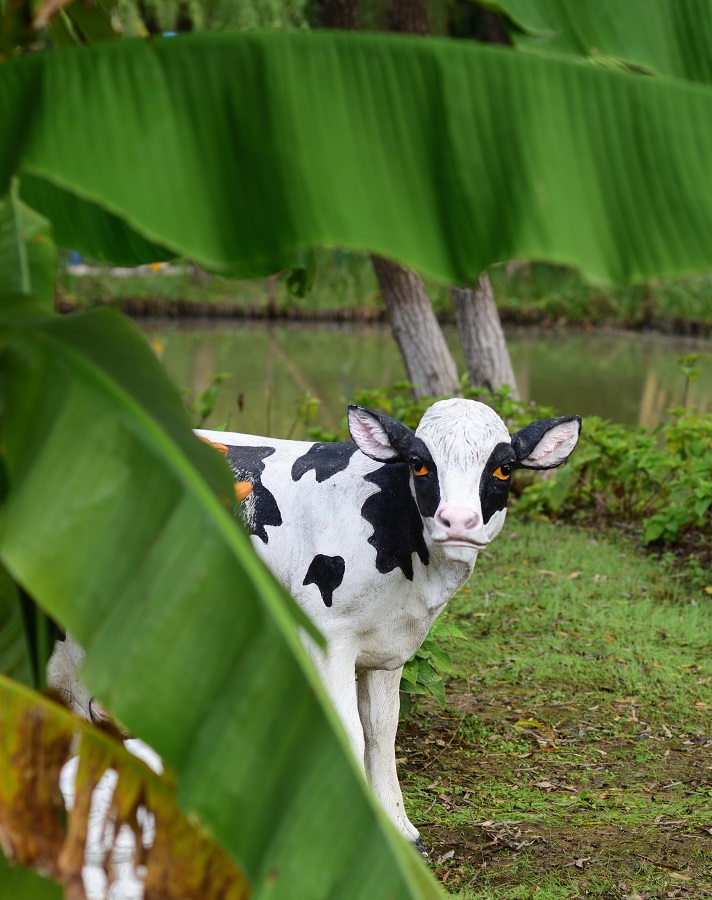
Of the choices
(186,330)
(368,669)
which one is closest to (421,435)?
(368,669)

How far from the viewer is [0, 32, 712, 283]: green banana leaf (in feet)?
5.34

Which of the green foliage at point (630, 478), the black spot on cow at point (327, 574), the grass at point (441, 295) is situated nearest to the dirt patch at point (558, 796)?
the black spot on cow at point (327, 574)

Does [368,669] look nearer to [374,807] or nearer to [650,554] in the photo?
[374,807]

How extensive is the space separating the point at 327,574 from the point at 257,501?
36cm

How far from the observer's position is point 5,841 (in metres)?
1.57

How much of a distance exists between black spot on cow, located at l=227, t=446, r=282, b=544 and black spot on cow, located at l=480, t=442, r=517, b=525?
702 millimetres

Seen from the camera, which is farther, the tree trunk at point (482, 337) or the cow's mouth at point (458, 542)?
the tree trunk at point (482, 337)

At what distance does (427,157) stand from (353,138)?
12cm

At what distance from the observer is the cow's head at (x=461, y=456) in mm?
3092

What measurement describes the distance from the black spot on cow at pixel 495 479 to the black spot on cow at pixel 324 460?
1.77ft

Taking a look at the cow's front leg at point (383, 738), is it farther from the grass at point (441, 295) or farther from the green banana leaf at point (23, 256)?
the grass at point (441, 295)

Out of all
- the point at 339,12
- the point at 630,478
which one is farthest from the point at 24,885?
the point at 339,12

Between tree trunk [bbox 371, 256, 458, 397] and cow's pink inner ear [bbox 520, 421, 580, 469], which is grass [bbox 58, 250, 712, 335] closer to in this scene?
tree trunk [bbox 371, 256, 458, 397]

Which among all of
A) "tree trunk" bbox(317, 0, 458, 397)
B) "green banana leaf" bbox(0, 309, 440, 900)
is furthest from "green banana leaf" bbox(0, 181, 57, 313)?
"tree trunk" bbox(317, 0, 458, 397)
